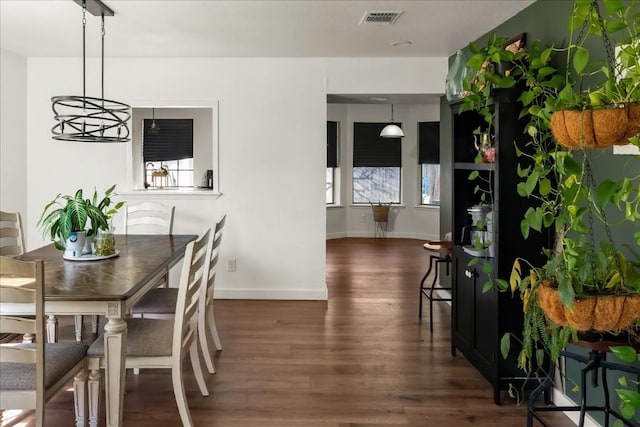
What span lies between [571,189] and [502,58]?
3.53 feet

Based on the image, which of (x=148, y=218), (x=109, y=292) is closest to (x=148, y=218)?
(x=148, y=218)

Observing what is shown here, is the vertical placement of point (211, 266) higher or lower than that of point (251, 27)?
lower

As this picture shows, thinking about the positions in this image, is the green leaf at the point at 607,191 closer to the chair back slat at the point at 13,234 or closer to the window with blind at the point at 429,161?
the chair back slat at the point at 13,234

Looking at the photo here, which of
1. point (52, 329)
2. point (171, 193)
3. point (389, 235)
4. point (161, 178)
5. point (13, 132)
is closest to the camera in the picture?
point (52, 329)

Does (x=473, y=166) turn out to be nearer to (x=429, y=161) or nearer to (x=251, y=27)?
(x=251, y=27)

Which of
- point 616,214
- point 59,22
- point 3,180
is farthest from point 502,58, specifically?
point 3,180

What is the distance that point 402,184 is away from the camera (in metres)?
10.5

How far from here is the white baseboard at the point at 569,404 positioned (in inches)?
109

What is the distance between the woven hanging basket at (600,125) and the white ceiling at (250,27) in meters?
1.97

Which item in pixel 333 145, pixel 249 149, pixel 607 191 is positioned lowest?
pixel 607 191

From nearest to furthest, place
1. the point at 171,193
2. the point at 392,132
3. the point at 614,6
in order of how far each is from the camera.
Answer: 1. the point at 614,6
2. the point at 171,193
3. the point at 392,132

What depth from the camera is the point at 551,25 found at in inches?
129

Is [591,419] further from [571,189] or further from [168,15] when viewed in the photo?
[168,15]

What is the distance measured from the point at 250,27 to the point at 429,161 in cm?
636
